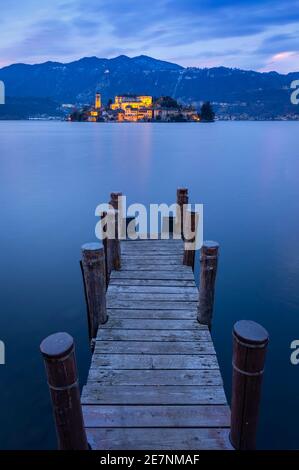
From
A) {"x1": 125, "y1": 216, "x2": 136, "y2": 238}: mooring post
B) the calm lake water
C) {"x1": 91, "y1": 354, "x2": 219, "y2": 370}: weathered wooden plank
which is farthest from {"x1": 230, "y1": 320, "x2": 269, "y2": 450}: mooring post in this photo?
{"x1": 125, "y1": 216, "x2": 136, "y2": 238}: mooring post

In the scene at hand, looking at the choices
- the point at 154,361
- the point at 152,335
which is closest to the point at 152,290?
the point at 152,335

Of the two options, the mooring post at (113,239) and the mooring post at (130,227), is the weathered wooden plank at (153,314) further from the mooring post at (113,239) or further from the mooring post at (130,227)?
the mooring post at (130,227)

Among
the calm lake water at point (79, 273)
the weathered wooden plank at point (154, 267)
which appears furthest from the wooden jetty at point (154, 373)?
the calm lake water at point (79, 273)

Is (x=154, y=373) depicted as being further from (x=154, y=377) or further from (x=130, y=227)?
(x=130, y=227)

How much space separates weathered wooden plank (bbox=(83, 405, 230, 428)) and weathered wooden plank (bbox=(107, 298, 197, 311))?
2.49 metres

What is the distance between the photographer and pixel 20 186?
94.7ft

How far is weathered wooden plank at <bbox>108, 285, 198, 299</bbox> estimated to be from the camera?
7715 millimetres

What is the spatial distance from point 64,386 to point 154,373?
2137mm

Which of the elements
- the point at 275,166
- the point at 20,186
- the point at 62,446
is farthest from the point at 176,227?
the point at 275,166

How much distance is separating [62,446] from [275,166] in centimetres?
4208

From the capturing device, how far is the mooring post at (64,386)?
3.40 metres

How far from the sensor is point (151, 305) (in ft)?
23.6

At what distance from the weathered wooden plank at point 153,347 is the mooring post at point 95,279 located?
48 centimetres

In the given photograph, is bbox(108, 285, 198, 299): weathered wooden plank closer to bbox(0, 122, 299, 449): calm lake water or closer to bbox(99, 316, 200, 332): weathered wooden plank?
bbox(99, 316, 200, 332): weathered wooden plank
